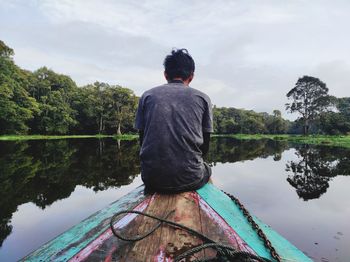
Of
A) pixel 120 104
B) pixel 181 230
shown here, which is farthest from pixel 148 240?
pixel 120 104

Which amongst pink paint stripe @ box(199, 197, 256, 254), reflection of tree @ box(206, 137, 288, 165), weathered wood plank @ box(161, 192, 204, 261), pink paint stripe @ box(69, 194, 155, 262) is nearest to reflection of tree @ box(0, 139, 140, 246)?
pink paint stripe @ box(69, 194, 155, 262)

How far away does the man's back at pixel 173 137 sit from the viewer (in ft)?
7.01

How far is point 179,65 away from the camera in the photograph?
8.16 feet

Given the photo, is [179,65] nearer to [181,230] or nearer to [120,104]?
[181,230]

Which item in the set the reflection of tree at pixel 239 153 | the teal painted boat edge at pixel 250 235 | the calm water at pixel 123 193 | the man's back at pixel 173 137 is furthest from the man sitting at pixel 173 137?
the reflection of tree at pixel 239 153

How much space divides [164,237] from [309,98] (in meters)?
49.2

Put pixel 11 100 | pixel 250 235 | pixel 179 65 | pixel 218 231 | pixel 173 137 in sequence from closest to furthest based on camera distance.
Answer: pixel 218 231, pixel 250 235, pixel 173 137, pixel 179 65, pixel 11 100

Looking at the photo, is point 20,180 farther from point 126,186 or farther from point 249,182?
point 249,182

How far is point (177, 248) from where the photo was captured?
1456 mm

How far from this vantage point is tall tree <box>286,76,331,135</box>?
4327 centimetres

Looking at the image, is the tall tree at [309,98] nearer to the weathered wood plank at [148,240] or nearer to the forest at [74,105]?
the forest at [74,105]

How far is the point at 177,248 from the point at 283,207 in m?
4.85

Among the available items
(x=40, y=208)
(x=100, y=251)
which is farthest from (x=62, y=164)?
A: (x=100, y=251)

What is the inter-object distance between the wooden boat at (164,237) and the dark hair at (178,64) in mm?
1113
